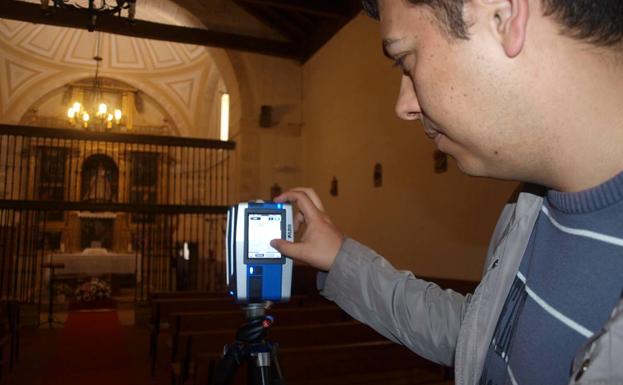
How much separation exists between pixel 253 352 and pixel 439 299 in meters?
0.43

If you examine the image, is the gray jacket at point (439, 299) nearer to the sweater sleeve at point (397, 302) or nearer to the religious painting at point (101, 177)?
the sweater sleeve at point (397, 302)

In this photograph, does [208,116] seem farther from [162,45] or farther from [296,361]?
[296,361]

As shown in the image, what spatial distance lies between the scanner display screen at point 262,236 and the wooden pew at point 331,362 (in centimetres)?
126

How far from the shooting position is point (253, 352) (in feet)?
3.56

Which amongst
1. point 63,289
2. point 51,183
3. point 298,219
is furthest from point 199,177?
point 298,219

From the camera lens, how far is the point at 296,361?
233cm

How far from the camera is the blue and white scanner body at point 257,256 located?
1096 mm

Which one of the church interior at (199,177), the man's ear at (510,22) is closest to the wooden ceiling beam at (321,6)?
the church interior at (199,177)

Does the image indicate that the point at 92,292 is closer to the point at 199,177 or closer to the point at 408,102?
the point at 199,177

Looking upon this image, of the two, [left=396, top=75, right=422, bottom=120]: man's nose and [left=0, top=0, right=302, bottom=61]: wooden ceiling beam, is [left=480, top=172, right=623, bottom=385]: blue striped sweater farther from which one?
[left=0, top=0, right=302, bottom=61]: wooden ceiling beam

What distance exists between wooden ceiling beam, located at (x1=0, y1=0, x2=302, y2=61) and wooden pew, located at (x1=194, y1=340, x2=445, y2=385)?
Answer: 622 cm

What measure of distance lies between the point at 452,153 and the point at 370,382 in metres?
2.18

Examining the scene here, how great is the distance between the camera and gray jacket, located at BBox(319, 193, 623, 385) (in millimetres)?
880

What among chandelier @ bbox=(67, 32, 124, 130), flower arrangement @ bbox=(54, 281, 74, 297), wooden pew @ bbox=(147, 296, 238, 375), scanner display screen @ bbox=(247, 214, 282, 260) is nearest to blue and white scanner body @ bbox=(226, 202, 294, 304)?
scanner display screen @ bbox=(247, 214, 282, 260)
